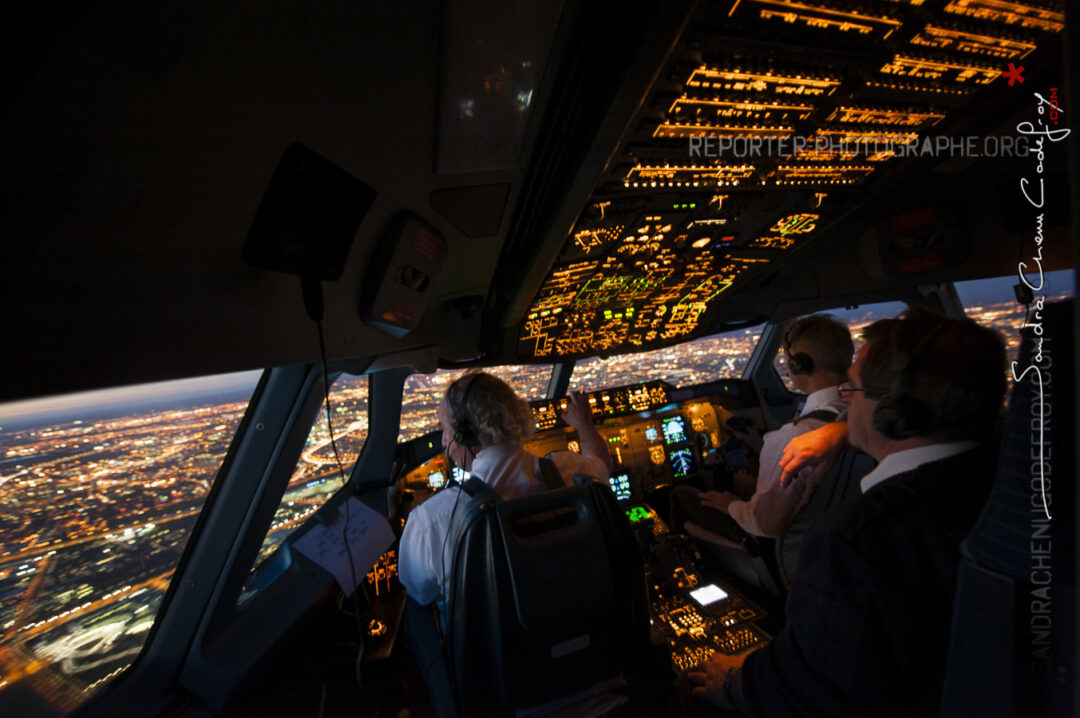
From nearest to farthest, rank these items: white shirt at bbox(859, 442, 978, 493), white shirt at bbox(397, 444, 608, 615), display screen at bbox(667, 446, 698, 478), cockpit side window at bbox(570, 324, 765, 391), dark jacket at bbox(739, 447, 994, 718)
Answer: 1. dark jacket at bbox(739, 447, 994, 718)
2. white shirt at bbox(859, 442, 978, 493)
3. white shirt at bbox(397, 444, 608, 615)
4. display screen at bbox(667, 446, 698, 478)
5. cockpit side window at bbox(570, 324, 765, 391)

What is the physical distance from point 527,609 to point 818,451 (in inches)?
45.4

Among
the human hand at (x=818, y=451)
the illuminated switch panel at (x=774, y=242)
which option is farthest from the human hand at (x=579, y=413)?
the illuminated switch panel at (x=774, y=242)

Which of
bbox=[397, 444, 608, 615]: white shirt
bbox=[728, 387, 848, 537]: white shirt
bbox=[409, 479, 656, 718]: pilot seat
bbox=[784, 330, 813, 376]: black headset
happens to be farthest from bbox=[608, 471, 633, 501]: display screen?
bbox=[409, 479, 656, 718]: pilot seat

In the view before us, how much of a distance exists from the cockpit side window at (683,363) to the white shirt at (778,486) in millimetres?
1801

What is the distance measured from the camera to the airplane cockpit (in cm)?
53

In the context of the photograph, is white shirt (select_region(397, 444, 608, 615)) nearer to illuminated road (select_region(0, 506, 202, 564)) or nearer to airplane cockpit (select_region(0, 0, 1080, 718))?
airplane cockpit (select_region(0, 0, 1080, 718))

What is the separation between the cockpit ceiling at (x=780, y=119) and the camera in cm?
85

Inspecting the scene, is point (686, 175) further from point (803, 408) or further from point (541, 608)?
point (541, 608)

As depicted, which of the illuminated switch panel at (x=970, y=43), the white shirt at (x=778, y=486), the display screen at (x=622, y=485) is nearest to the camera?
the illuminated switch panel at (x=970, y=43)

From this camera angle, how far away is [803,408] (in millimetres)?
1650

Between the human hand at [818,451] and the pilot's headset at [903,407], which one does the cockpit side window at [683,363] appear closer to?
the human hand at [818,451]

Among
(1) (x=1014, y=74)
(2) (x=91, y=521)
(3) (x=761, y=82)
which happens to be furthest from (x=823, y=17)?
(2) (x=91, y=521)

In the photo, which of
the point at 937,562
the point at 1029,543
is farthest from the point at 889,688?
the point at 1029,543

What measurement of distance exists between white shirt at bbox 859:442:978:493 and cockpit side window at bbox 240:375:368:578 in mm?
1452
